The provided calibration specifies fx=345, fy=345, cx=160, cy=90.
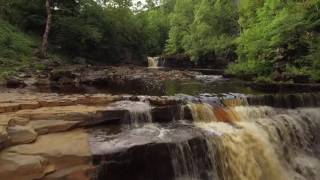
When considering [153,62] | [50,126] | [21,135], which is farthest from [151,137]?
[153,62]

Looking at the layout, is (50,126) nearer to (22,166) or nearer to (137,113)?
(22,166)

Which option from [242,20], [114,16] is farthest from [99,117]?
[114,16]

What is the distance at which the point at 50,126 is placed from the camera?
7.88 m

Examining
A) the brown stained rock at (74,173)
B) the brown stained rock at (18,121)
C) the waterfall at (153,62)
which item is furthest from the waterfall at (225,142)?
the waterfall at (153,62)

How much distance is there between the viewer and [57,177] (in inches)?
265

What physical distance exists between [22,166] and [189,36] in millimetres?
32459

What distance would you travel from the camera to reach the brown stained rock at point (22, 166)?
6312 millimetres

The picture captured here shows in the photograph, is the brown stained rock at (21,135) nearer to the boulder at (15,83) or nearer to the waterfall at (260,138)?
the waterfall at (260,138)

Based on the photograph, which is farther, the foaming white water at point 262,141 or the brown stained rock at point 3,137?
the foaming white water at point 262,141

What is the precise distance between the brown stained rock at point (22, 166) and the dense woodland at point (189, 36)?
29.3ft

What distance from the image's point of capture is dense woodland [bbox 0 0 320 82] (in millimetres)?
19250

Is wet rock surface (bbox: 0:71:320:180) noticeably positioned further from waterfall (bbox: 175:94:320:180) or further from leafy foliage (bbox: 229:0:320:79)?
leafy foliage (bbox: 229:0:320:79)

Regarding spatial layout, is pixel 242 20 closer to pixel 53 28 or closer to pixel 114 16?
pixel 114 16

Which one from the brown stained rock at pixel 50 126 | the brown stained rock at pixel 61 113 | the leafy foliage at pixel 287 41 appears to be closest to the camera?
the brown stained rock at pixel 50 126
